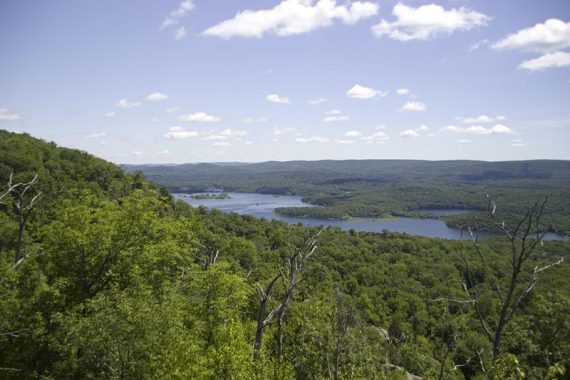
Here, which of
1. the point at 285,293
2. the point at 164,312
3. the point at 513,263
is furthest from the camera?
the point at 285,293

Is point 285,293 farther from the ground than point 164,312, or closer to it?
closer to it

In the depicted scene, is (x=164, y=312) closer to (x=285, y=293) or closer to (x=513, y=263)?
(x=285, y=293)

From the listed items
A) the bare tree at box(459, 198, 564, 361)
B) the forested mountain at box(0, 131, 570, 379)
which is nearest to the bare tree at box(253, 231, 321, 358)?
the forested mountain at box(0, 131, 570, 379)

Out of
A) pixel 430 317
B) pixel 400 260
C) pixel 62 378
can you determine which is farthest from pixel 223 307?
pixel 400 260

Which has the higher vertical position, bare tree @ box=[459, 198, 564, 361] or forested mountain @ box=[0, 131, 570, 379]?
bare tree @ box=[459, 198, 564, 361]

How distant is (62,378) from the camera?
1572 centimetres

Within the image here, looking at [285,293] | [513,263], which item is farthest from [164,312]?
[513,263]

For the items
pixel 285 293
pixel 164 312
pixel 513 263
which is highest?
pixel 513 263

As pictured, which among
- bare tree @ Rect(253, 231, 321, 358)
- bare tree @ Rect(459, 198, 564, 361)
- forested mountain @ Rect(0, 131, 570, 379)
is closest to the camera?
bare tree @ Rect(459, 198, 564, 361)

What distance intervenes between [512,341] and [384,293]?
52585 mm

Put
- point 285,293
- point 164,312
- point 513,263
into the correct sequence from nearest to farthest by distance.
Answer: point 513,263 → point 164,312 → point 285,293

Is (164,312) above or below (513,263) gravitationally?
below

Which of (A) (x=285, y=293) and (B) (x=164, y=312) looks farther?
(A) (x=285, y=293)

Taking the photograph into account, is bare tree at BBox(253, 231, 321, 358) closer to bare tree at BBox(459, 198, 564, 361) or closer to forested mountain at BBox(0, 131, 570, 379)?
forested mountain at BBox(0, 131, 570, 379)
